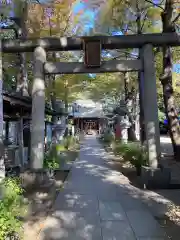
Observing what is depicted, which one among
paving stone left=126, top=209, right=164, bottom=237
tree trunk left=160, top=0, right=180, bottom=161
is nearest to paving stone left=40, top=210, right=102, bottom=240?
paving stone left=126, top=209, right=164, bottom=237

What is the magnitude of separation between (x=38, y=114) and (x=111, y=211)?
367 cm

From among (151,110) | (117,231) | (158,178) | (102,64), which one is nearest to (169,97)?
(151,110)

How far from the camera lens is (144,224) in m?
5.23

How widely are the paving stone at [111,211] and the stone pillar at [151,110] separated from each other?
2.27 metres

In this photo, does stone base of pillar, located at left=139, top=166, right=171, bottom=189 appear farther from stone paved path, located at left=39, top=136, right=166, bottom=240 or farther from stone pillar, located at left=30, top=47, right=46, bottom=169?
stone pillar, located at left=30, top=47, right=46, bottom=169

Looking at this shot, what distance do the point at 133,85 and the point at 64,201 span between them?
18040 millimetres

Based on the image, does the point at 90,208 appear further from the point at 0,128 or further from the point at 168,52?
the point at 168,52

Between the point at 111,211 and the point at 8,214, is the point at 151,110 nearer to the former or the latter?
the point at 111,211

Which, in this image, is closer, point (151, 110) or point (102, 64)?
point (151, 110)

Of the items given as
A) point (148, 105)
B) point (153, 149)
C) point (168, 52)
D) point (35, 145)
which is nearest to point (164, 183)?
point (153, 149)

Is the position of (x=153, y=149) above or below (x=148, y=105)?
below

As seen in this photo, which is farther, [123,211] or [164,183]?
[164,183]

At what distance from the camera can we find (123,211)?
6059mm

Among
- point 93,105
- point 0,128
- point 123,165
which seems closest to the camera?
point 0,128
